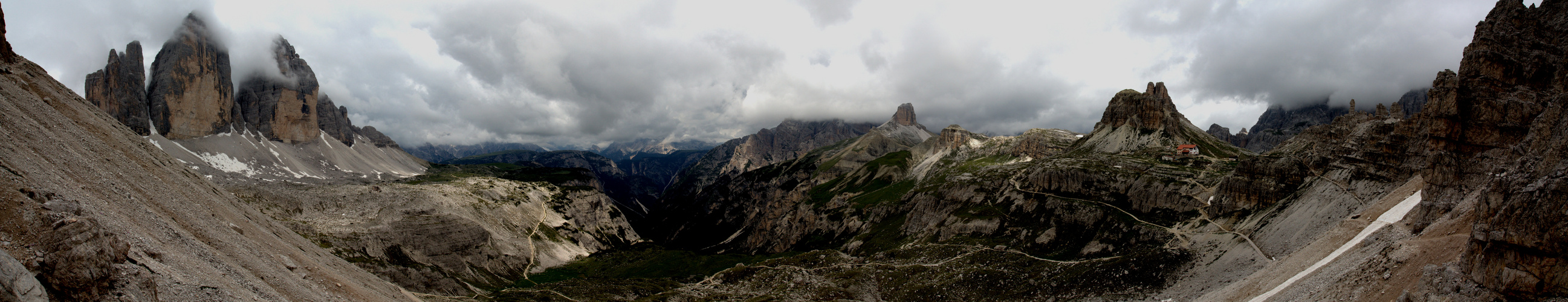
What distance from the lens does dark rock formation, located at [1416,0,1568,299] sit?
19.3m

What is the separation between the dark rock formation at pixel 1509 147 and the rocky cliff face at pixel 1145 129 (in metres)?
93.7

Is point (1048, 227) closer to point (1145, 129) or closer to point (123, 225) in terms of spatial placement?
point (123, 225)

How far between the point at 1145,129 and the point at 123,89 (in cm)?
33371

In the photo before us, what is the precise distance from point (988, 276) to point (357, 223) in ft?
341

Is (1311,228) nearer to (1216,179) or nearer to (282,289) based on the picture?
(1216,179)

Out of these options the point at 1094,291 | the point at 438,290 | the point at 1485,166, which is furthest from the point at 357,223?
the point at 1485,166

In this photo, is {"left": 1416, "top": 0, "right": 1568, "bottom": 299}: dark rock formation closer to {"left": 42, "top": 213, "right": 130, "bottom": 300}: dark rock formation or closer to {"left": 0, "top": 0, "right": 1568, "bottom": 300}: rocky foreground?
{"left": 0, "top": 0, "right": 1568, "bottom": 300}: rocky foreground

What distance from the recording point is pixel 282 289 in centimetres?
3041

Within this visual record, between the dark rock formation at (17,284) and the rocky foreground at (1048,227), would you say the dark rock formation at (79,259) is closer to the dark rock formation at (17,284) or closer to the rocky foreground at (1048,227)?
the rocky foreground at (1048,227)

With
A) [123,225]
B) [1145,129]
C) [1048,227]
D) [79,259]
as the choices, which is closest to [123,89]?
[123,225]

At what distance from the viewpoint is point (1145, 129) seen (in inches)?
6068

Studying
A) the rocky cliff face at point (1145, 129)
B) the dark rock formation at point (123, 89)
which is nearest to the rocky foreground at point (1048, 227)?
the rocky cliff face at point (1145, 129)

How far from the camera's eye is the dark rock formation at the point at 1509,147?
19312 mm

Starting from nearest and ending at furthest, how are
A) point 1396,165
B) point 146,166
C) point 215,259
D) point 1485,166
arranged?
point 215,259
point 1485,166
point 146,166
point 1396,165
